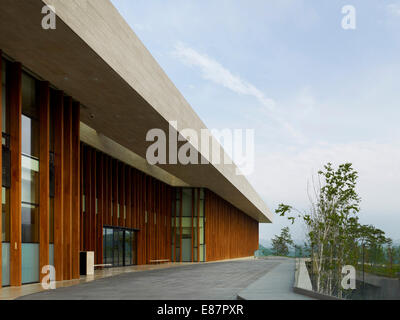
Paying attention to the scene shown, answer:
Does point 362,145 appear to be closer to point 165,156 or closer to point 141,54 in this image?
point 165,156

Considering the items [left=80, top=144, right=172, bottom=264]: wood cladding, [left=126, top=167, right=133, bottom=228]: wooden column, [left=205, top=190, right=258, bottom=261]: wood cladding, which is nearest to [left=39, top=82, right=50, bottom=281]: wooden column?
[left=80, top=144, right=172, bottom=264]: wood cladding

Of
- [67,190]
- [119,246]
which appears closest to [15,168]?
[67,190]

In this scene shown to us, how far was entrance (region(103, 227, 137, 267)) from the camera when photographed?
25.9 metres

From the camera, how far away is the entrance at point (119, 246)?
1021 inches

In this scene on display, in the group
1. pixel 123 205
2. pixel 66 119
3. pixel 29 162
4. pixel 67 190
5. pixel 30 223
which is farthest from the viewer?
pixel 123 205

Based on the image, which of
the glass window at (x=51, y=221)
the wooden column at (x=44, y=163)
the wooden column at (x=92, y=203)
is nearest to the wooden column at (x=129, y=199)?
the wooden column at (x=92, y=203)

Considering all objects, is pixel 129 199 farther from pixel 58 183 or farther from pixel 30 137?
pixel 30 137

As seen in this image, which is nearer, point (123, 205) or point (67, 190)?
point (67, 190)

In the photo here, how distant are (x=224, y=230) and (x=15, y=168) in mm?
32669

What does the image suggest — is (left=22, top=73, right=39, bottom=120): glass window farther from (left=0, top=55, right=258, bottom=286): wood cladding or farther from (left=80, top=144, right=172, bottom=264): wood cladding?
(left=80, top=144, right=172, bottom=264): wood cladding

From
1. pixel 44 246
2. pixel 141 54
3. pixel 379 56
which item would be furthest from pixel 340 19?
pixel 44 246

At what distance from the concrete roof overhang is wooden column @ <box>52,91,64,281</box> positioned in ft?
2.25

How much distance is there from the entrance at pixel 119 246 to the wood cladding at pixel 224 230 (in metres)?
8.82

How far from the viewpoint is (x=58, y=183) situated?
623 inches
